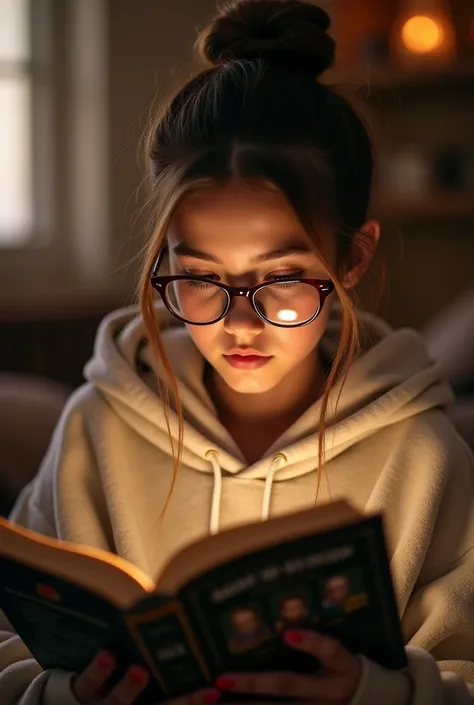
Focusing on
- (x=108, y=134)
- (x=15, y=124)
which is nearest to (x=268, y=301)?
(x=108, y=134)

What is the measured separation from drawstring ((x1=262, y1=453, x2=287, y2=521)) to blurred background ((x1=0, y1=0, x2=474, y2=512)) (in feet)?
6.58

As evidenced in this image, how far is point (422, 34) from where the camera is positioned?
11.6 feet

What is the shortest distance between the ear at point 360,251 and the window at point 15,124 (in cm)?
247

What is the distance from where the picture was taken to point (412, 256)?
3932 millimetres

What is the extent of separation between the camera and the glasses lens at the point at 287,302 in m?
1.27

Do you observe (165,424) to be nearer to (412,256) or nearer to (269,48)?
(269,48)

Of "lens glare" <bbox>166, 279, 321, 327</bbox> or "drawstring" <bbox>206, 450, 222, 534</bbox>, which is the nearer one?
"lens glare" <bbox>166, 279, 321, 327</bbox>

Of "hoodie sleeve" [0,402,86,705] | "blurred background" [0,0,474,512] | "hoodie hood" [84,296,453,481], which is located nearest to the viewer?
"hoodie sleeve" [0,402,86,705]

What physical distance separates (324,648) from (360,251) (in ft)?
1.88

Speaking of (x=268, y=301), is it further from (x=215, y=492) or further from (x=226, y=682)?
(x=226, y=682)

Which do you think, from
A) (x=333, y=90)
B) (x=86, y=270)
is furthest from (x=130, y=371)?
(x=86, y=270)

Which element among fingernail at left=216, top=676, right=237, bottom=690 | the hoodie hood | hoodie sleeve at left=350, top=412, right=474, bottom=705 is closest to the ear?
the hoodie hood

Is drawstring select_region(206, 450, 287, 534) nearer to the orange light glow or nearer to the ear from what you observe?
the ear

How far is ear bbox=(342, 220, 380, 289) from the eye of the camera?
4.55ft
